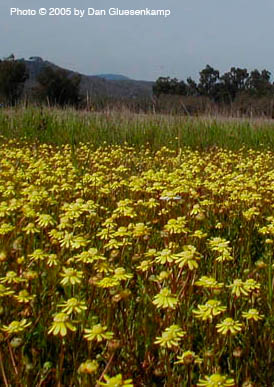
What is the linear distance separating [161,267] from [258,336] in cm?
49

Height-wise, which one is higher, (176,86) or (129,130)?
(176,86)

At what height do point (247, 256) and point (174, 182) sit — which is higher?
point (174, 182)

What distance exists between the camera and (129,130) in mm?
6391

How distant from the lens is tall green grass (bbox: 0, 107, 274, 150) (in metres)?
6.11

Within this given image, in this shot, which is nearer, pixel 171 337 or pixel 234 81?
pixel 171 337

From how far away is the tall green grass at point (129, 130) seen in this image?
6.11 m

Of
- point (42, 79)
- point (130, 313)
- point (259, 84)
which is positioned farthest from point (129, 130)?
point (259, 84)

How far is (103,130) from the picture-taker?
633cm

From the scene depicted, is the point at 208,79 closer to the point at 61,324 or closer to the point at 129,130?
the point at 129,130

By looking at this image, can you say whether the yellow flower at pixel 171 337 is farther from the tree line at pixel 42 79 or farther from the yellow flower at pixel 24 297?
the tree line at pixel 42 79

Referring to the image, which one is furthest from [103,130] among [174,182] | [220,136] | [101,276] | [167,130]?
[101,276]

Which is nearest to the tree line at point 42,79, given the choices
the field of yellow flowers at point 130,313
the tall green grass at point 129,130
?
the tall green grass at point 129,130

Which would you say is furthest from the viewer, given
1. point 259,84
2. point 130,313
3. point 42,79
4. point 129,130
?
point 259,84

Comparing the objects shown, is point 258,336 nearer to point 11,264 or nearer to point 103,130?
point 11,264
